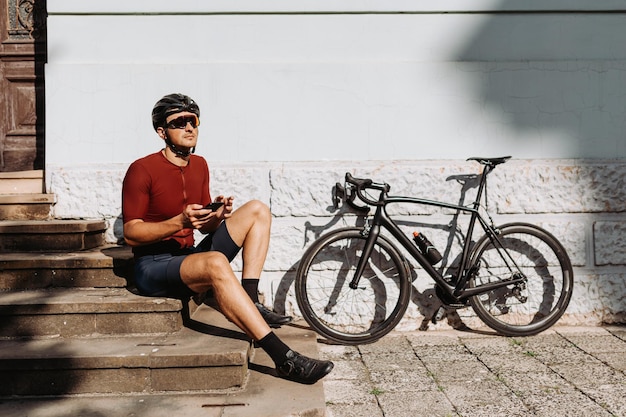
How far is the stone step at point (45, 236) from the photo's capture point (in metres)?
4.87

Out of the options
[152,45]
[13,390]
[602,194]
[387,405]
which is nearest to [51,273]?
[13,390]

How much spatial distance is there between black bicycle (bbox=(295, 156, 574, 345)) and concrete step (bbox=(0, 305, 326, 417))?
3.49 ft

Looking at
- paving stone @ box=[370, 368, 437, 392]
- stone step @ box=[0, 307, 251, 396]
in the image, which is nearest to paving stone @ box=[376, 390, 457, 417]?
paving stone @ box=[370, 368, 437, 392]

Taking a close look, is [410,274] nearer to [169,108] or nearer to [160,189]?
[160,189]

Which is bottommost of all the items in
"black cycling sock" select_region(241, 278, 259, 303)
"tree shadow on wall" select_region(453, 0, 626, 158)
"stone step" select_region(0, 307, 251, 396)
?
"stone step" select_region(0, 307, 251, 396)

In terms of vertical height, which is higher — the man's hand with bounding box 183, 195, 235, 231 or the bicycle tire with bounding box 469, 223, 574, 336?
the man's hand with bounding box 183, 195, 235, 231

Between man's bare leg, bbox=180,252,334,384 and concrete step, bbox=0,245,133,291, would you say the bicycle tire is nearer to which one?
man's bare leg, bbox=180,252,334,384

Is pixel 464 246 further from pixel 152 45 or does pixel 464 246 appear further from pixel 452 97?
pixel 152 45

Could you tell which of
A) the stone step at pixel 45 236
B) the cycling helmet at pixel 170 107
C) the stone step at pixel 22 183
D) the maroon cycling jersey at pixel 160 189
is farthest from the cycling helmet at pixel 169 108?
the stone step at pixel 22 183

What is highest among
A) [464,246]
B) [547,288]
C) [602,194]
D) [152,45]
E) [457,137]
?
[152,45]

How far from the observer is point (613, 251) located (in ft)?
17.5

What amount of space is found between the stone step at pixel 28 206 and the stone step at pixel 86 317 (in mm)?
1152

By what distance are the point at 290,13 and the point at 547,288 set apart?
2925mm

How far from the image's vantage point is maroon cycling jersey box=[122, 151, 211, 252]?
4098 millimetres
